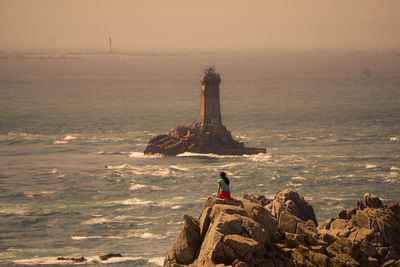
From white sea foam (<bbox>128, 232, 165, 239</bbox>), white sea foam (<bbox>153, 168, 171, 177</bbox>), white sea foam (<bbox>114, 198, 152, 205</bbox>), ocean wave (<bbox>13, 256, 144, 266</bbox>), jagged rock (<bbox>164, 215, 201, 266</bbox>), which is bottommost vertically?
white sea foam (<bbox>153, 168, 171, 177</bbox>)

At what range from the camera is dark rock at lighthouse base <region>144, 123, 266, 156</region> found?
434 feet

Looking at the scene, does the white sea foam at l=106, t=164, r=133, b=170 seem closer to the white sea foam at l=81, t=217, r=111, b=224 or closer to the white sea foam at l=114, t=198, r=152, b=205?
the white sea foam at l=114, t=198, r=152, b=205

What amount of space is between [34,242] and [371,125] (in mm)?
112461

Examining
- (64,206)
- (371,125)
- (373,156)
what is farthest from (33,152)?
(371,125)

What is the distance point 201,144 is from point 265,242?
10165 cm

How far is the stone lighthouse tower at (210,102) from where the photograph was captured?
13512 centimetres

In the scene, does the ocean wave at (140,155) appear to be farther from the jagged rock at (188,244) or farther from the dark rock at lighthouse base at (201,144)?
the jagged rock at (188,244)

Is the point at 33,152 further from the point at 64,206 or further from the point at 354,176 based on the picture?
the point at 354,176

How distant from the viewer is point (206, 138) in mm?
133375

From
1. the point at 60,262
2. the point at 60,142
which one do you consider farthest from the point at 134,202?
the point at 60,142

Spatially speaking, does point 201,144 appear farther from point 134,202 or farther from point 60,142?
point 134,202

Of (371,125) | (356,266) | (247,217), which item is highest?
(247,217)

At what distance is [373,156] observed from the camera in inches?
5007

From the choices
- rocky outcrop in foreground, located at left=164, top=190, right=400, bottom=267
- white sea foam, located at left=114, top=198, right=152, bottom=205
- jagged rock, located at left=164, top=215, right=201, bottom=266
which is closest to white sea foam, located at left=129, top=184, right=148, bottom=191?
white sea foam, located at left=114, top=198, right=152, bottom=205
